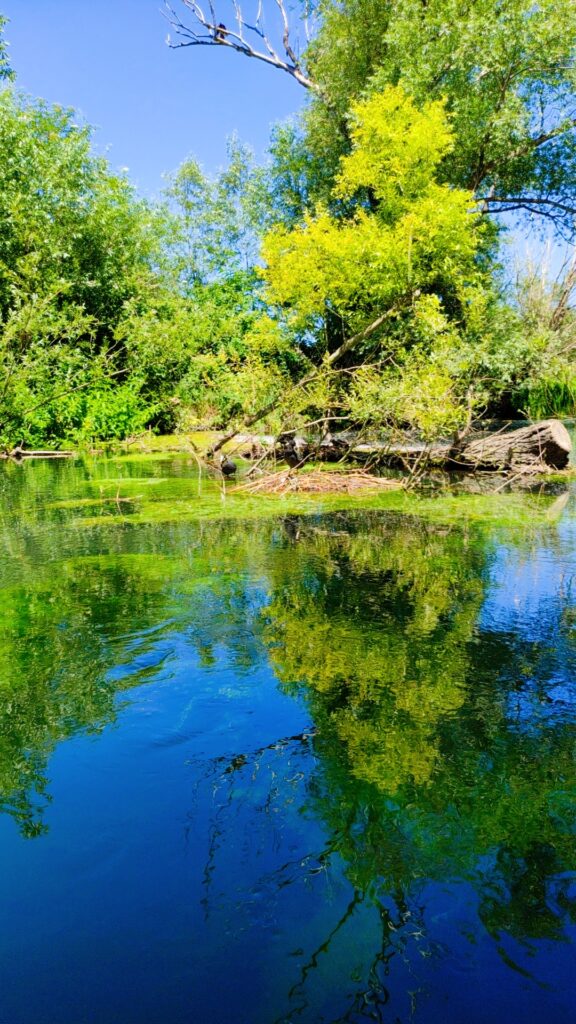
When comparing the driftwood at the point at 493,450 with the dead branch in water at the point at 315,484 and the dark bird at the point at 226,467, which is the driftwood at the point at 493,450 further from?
the dark bird at the point at 226,467

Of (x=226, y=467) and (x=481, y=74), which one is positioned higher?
(x=481, y=74)

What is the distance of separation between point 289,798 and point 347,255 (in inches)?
460

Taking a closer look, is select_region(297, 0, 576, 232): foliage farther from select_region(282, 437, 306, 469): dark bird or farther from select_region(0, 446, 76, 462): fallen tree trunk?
Answer: select_region(0, 446, 76, 462): fallen tree trunk

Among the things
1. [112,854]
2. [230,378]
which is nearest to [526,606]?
[112,854]

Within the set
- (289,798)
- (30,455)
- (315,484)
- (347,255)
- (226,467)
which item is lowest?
(289,798)

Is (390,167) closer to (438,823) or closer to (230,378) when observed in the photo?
(230,378)

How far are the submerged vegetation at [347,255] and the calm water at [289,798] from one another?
5.78 meters

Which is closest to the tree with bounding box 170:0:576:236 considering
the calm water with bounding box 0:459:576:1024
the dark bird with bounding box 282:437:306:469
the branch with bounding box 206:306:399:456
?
the branch with bounding box 206:306:399:456

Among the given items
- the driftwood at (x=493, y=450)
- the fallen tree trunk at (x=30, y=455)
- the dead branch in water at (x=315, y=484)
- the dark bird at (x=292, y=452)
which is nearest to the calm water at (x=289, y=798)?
the dead branch in water at (x=315, y=484)

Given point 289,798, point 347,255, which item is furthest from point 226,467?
point 289,798

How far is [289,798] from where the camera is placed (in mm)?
2303

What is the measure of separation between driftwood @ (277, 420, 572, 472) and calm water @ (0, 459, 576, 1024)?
684cm

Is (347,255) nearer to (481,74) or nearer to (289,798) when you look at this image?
(481,74)

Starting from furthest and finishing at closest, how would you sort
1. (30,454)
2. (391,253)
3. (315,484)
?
1. (30,454)
2. (391,253)
3. (315,484)
